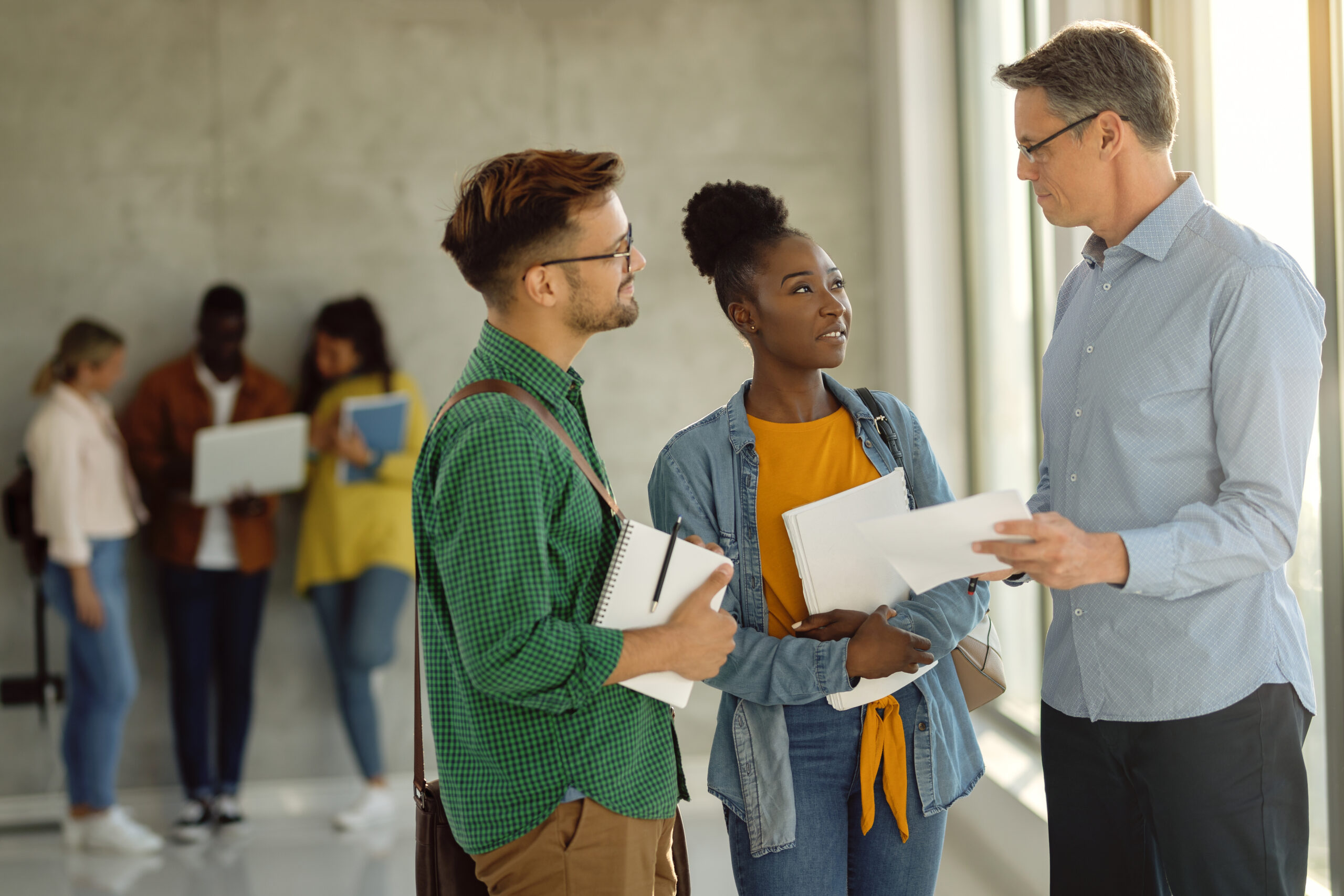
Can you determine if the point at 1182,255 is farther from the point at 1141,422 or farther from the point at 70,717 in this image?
the point at 70,717

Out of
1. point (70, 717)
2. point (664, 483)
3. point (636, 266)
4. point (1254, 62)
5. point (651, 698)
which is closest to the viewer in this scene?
point (651, 698)

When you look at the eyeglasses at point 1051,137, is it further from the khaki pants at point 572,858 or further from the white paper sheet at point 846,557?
the khaki pants at point 572,858

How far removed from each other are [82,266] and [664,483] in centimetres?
345

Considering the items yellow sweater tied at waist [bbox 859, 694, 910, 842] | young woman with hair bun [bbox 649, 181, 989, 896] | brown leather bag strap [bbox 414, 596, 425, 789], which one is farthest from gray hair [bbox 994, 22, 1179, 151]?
brown leather bag strap [bbox 414, 596, 425, 789]

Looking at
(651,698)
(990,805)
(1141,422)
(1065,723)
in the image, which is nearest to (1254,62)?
(1141,422)

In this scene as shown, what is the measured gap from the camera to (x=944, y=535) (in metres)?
1.33

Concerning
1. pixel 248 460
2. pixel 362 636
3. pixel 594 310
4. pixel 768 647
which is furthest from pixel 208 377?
pixel 768 647

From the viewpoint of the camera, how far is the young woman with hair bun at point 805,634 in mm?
1624

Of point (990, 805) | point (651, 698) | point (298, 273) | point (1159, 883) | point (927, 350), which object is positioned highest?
point (298, 273)

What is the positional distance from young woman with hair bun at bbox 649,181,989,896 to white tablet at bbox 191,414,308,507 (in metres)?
2.59

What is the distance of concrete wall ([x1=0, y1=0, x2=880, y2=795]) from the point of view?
4.16 metres

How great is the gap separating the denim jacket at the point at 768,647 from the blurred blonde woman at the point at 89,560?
2.96 metres

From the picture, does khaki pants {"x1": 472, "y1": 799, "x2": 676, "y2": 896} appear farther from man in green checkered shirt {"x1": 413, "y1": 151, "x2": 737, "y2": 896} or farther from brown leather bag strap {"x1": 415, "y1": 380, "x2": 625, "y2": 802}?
brown leather bag strap {"x1": 415, "y1": 380, "x2": 625, "y2": 802}

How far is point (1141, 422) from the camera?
4.77 feet
